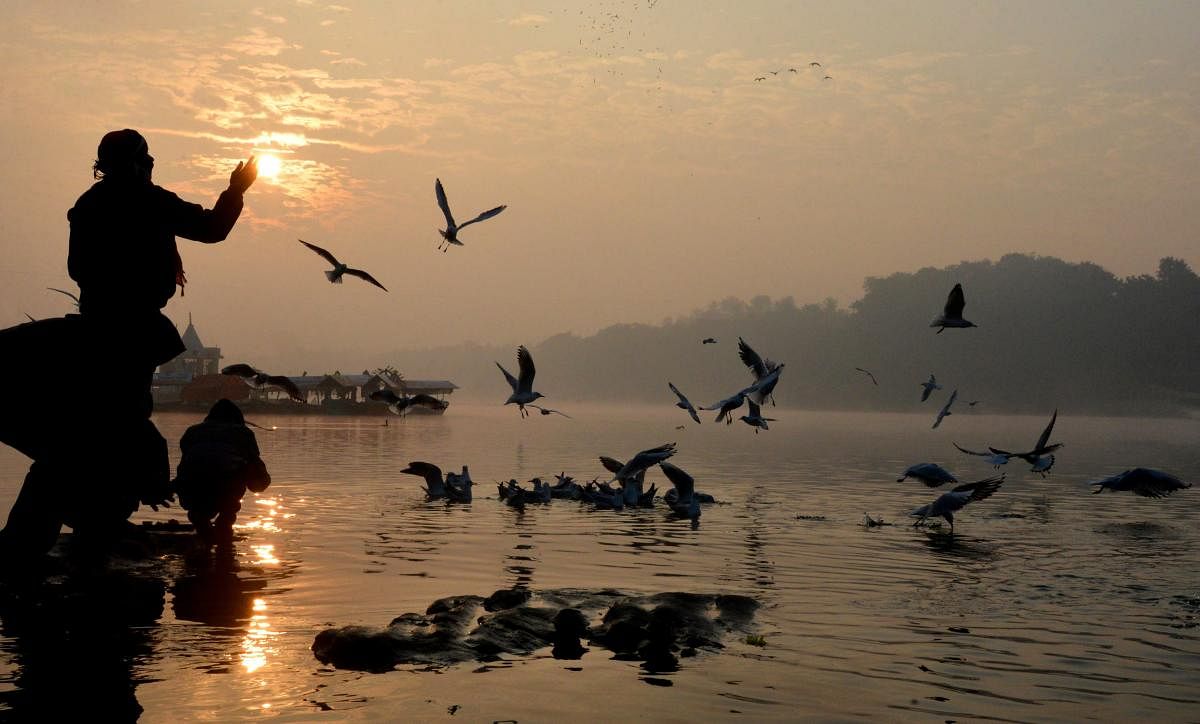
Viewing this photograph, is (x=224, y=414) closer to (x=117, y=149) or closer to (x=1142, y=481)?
(x=117, y=149)

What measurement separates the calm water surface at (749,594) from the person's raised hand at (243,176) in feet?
10.5

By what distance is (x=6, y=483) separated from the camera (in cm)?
2906

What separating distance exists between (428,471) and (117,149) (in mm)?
18354

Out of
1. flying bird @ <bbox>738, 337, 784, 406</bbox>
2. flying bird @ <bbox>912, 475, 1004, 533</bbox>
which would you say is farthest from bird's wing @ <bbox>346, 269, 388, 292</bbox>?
flying bird @ <bbox>912, 475, 1004, 533</bbox>

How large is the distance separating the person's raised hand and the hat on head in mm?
633

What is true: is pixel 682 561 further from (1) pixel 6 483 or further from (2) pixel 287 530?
(1) pixel 6 483

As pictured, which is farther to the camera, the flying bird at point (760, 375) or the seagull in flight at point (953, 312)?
the seagull in flight at point (953, 312)

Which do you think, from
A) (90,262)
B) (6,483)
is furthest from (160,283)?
(6,483)

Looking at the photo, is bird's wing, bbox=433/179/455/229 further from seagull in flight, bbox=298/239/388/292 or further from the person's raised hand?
the person's raised hand

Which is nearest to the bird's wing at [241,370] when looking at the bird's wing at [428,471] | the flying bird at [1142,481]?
the bird's wing at [428,471]

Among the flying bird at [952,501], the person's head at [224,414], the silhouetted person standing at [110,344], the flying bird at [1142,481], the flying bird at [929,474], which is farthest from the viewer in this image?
the flying bird at [929,474]

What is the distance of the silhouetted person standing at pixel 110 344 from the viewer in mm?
6820

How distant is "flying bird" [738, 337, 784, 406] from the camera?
63.1 feet

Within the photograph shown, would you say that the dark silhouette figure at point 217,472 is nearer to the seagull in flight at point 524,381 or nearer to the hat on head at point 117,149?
the seagull in flight at point 524,381
